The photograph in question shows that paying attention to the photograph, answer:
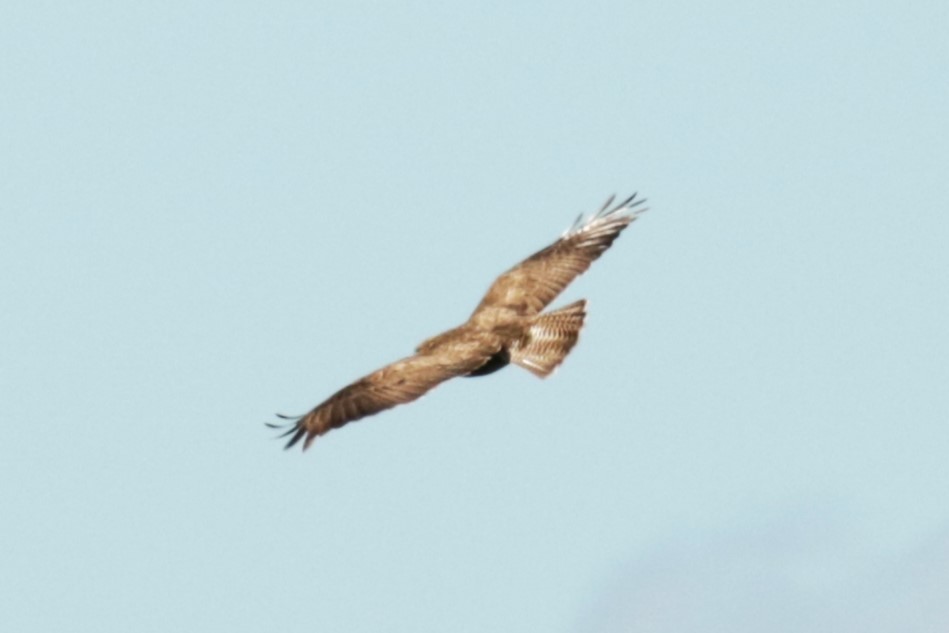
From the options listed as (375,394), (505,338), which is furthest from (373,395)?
(505,338)

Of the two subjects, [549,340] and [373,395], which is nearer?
[373,395]

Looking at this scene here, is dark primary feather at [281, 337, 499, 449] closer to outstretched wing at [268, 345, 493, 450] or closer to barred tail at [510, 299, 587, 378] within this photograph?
outstretched wing at [268, 345, 493, 450]

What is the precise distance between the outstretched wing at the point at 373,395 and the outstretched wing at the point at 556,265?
106 inches

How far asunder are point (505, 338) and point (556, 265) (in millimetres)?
2767

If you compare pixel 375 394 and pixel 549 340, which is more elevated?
pixel 549 340

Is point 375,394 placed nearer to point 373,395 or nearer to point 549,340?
point 373,395

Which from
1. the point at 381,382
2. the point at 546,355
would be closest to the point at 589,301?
the point at 546,355

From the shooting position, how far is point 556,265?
112 feet

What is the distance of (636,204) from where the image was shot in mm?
35500

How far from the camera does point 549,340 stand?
3170 cm

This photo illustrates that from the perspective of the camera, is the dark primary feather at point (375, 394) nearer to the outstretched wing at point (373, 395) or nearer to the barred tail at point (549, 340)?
the outstretched wing at point (373, 395)

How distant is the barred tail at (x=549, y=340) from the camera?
3144cm

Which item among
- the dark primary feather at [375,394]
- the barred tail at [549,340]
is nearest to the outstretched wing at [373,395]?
the dark primary feather at [375,394]

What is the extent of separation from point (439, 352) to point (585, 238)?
4723 millimetres
